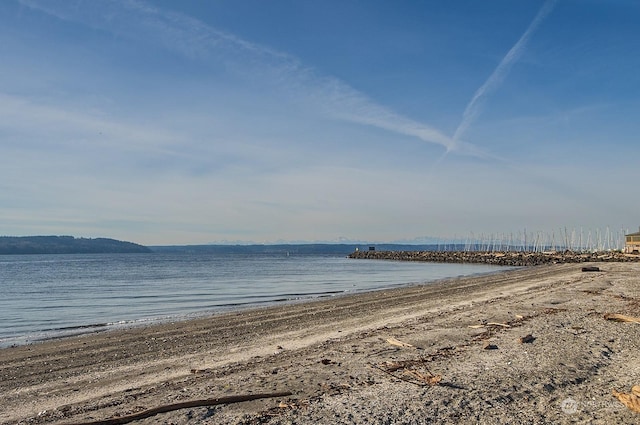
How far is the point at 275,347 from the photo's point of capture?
12.9 m

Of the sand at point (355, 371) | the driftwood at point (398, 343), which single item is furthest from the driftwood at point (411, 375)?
the driftwood at point (398, 343)

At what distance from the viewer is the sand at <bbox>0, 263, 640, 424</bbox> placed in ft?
23.5

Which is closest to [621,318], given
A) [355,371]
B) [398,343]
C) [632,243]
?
[398,343]

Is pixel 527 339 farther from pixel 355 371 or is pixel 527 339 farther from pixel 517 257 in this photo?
pixel 517 257

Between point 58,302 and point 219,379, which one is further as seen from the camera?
point 58,302

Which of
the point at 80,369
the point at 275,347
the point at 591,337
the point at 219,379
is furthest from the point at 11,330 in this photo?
the point at 591,337

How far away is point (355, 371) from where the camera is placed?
9.23 metres

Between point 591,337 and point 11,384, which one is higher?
point 591,337

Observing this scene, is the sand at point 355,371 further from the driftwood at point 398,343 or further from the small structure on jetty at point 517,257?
the small structure on jetty at point 517,257

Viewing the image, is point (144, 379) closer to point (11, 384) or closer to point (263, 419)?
point (11, 384)

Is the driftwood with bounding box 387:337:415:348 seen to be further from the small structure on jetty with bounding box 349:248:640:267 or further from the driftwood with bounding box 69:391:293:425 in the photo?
the small structure on jetty with bounding box 349:248:640:267

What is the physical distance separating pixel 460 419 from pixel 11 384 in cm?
897

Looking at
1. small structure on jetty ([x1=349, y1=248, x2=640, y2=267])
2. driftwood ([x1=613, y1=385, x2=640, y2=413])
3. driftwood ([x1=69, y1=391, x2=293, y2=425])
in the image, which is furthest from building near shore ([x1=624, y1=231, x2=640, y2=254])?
driftwood ([x1=69, y1=391, x2=293, y2=425])

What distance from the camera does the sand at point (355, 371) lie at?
7.17m
